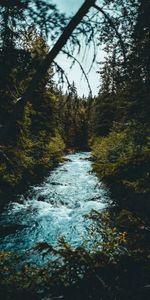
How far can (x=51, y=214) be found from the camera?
465 inches

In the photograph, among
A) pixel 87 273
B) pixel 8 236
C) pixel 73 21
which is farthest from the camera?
Answer: pixel 8 236

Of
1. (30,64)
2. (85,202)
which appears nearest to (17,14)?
(30,64)

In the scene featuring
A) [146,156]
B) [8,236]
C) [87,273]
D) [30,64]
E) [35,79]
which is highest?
[30,64]

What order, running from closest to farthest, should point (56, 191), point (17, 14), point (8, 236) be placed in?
point (17, 14), point (8, 236), point (56, 191)

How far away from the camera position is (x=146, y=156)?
22.5 ft

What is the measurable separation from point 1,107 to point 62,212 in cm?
503

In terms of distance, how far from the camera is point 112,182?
16500 millimetres

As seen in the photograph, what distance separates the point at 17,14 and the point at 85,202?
34.6 ft

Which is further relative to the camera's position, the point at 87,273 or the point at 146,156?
the point at 146,156

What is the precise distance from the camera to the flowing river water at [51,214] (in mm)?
9227

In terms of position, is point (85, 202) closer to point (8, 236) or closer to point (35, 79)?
point (8, 236)

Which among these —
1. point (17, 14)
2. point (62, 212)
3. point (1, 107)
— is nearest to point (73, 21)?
point (17, 14)

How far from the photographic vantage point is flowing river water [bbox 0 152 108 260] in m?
9.23

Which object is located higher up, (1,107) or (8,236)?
(1,107)
